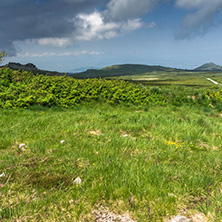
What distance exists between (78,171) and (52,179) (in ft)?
1.79

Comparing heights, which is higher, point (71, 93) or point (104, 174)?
point (71, 93)

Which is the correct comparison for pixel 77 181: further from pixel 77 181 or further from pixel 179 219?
pixel 179 219

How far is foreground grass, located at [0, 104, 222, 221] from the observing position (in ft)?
9.26

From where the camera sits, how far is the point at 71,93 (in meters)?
11.8

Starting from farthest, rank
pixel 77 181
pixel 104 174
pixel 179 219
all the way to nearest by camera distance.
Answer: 1. pixel 104 174
2. pixel 77 181
3. pixel 179 219

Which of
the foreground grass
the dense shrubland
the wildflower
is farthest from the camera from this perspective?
the dense shrubland

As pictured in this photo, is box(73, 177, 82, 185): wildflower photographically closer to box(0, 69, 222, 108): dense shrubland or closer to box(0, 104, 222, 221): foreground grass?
box(0, 104, 222, 221): foreground grass

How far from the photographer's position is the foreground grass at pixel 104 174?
2.82 metres

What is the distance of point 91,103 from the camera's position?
1218cm

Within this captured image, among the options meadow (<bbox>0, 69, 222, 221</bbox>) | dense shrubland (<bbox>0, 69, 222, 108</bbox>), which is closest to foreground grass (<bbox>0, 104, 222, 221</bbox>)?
meadow (<bbox>0, 69, 222, 221</bbox>)

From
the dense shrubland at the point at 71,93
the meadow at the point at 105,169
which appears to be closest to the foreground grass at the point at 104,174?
the meadow at the point at 105,169

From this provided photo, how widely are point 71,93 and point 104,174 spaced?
869 centimetres

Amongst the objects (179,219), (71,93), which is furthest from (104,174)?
(71,93)

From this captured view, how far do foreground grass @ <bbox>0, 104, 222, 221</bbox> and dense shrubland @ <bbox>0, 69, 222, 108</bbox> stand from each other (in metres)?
3.99
